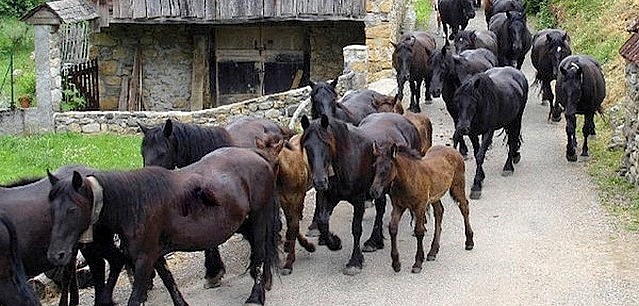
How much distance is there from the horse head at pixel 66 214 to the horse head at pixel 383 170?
350cm

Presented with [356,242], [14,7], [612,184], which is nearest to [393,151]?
[356,242]

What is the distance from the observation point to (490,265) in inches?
432

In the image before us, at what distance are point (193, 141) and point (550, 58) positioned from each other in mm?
10232

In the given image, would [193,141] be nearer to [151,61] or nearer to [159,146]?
[159,146]

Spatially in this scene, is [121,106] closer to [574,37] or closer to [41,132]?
[41,132]

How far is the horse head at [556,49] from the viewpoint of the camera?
1827cm

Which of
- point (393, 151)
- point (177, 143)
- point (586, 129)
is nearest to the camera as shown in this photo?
point (177, 143)

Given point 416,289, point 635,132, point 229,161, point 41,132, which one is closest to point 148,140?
point 229,161

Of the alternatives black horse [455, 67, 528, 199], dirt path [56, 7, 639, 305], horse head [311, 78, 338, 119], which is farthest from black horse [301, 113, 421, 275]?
black horse [455, 67, 528, 199]

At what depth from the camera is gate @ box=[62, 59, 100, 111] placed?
70.7 ft

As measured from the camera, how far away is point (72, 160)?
1633 cm

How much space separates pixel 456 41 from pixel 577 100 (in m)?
6.12

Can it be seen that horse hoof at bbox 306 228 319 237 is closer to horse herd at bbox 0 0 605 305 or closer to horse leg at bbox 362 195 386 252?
horse herd at bbox 0 0 605 305

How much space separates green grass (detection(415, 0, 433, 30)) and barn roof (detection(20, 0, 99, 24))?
11182 mm
